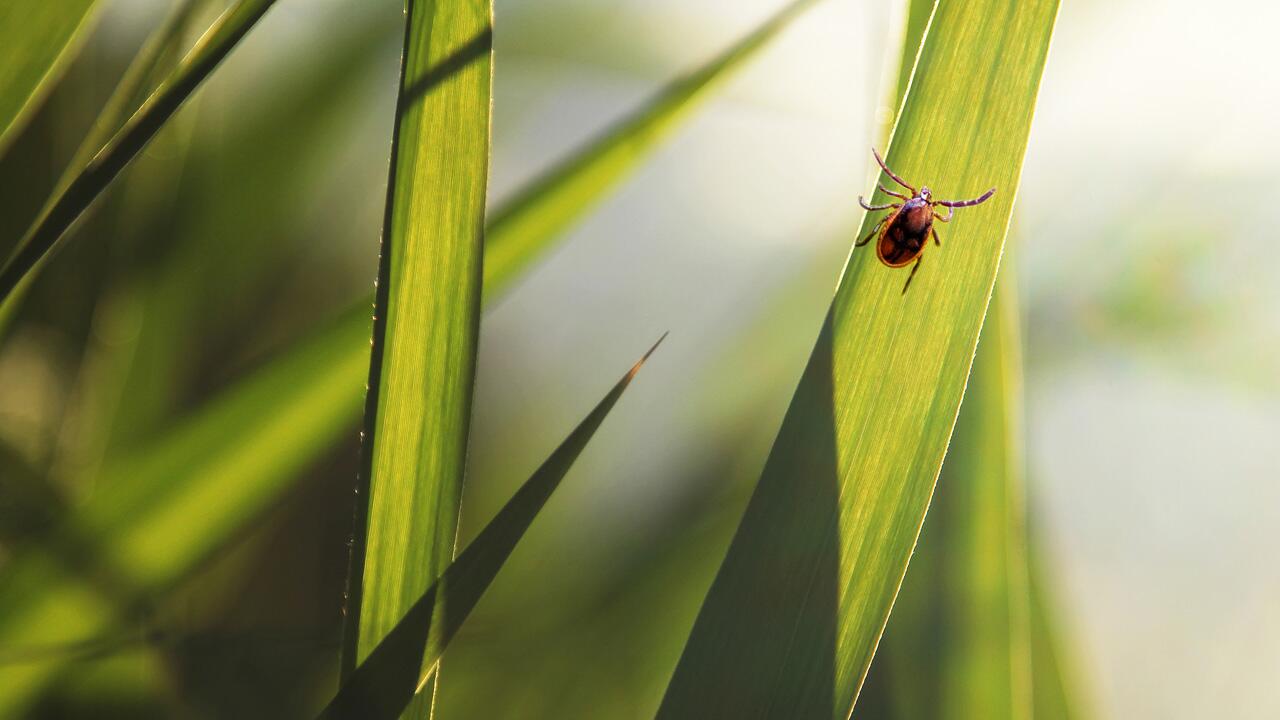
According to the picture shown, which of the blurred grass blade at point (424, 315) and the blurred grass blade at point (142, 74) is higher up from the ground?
the blurred grass blade at point (142, 74)

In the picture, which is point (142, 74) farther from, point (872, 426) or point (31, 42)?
point (872, 426)

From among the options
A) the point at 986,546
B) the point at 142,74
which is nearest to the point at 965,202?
the point at 986,546

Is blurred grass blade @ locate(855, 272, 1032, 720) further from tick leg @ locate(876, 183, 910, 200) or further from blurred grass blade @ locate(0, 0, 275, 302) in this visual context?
blurred grass blade @ locate(0, 0, 275, 302)

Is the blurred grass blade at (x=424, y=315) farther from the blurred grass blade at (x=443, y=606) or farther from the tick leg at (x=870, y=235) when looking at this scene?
the tick leg at (x=870, y=235)

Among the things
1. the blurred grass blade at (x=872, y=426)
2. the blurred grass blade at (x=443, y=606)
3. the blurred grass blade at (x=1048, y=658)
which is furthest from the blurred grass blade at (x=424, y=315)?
the blurred grass blade at (x=1048, y=658)

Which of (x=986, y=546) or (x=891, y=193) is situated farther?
(x=986, y=546)
